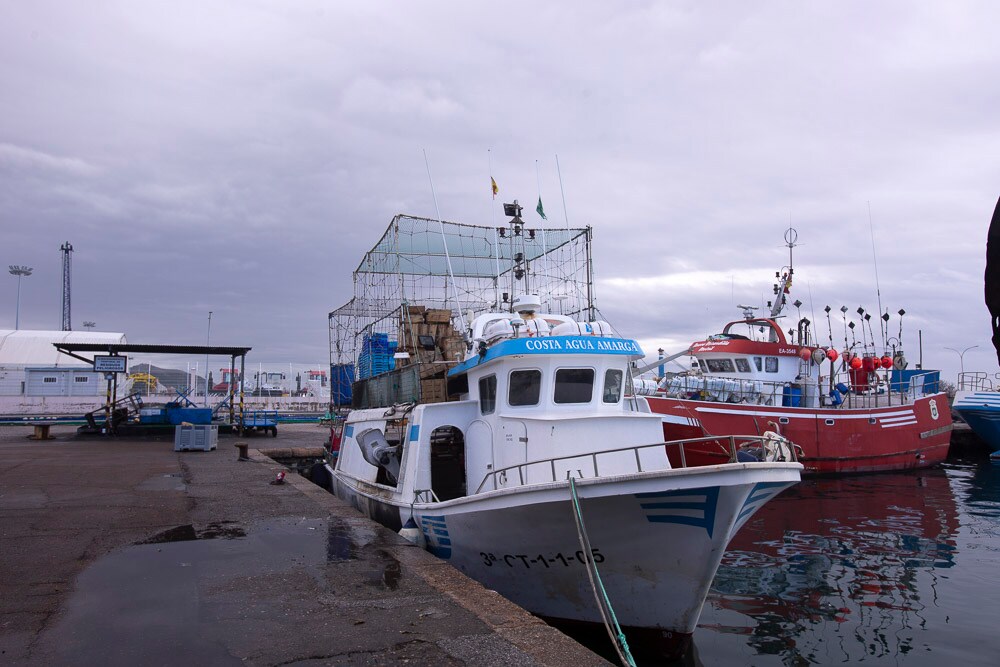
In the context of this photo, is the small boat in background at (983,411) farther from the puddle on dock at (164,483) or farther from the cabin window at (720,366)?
the puddle on dock at (164,483)

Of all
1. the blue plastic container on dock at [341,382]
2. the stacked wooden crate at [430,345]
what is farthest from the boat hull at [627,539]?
the blue plastic container on dock at [341,382]

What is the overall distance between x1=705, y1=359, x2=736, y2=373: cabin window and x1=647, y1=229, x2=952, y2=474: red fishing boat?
4 centimetres

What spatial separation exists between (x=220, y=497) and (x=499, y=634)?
28.6 feet

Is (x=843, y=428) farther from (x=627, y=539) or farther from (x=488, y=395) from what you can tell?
(x=627, y=539)

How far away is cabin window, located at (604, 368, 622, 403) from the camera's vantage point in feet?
34.5

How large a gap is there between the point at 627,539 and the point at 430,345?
5884 mm

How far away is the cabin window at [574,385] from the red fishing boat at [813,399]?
13.1 meters

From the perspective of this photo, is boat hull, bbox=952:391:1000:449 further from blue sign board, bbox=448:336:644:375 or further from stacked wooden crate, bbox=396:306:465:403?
blue sign board, bbox=448:336:644:375

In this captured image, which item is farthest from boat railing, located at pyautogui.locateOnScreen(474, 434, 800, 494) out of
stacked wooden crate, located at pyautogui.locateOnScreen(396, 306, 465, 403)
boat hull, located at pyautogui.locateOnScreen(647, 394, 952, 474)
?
boat hull, located at pyautogui.locateOnScreen(647, 394, 952, 474)

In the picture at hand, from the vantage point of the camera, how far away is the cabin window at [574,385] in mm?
10172

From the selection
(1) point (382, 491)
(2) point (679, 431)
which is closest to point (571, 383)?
(1) point (382, 491)

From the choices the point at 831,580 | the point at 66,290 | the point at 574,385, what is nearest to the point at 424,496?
the point at 574,385

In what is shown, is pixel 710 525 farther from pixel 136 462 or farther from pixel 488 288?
pixel 136 462

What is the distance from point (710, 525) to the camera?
24.1 feet
